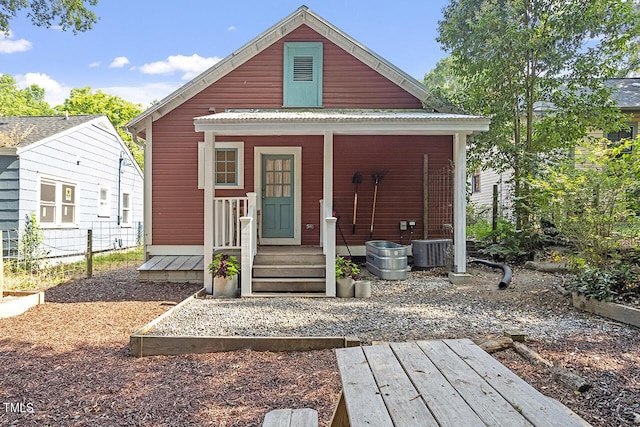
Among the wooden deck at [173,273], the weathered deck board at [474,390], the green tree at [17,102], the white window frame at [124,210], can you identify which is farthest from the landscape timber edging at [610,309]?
the green tree at [17,102]

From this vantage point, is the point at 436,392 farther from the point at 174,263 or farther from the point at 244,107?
the point at 244,107

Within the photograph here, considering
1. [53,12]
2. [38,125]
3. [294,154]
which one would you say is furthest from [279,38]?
[38,125]

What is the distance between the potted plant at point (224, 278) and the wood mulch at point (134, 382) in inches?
60.6

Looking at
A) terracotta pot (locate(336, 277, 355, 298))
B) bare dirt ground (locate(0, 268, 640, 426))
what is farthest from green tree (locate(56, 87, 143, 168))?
bare dirt ground (locate(0, 268, 640, 426))

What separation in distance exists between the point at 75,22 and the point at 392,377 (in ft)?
34.2

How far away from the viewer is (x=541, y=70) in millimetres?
→ 9312

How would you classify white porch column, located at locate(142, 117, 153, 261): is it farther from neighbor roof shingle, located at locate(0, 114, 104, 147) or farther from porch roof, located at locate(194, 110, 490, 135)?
neighbor roof shingle, located at locate(0, 114, 104, 147)

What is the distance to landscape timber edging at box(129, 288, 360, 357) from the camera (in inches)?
153

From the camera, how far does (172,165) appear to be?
884 cm

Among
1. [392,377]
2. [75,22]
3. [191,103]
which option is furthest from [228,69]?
[392,377]

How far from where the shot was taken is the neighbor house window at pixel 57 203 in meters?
10.2

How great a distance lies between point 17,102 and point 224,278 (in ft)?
124

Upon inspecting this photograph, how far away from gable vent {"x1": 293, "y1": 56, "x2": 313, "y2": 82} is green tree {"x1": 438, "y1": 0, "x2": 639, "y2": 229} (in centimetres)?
368

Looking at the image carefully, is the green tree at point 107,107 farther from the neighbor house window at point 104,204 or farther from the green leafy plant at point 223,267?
the green leafy plant at point 223,267
